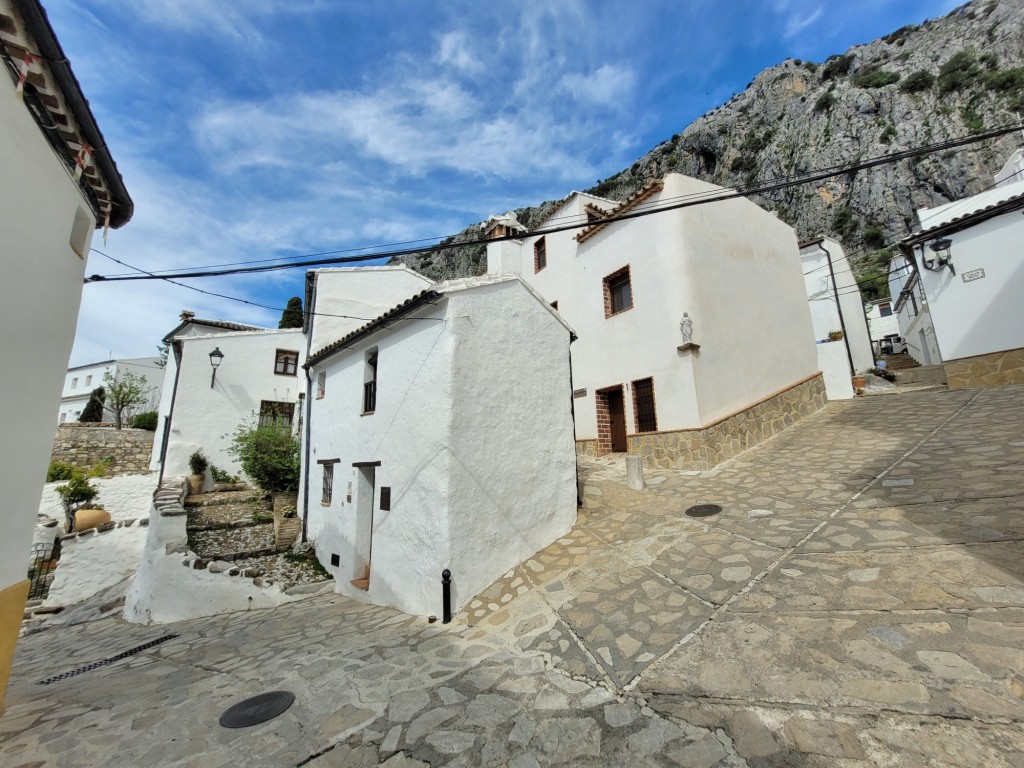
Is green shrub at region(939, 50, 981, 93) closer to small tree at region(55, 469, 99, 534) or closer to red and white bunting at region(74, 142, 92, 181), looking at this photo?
red and white bunting at region(74, 142, 92, 181)

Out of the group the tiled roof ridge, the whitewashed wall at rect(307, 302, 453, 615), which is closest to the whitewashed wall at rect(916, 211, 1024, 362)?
the tiled roof ridge

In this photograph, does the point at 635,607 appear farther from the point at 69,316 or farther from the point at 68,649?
the point at 68,649

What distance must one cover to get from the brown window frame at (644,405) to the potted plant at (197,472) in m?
15.3

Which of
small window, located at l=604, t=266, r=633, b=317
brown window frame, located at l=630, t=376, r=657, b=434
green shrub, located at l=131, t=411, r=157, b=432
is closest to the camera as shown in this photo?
brown window frame, located at l=630, t=376, r=657, b=434

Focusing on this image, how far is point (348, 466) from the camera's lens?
949 cm

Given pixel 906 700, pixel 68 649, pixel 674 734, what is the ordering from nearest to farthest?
pixel 906 700
pixel 674 734
pixel 68 649

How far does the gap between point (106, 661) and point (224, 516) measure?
19.0 feet

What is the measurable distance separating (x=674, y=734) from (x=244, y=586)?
9486 millimetres

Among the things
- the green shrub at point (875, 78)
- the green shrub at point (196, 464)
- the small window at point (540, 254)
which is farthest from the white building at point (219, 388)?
the green shrub at point (875, 78)

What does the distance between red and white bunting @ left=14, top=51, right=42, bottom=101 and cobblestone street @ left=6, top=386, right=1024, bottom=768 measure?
566 centimetres

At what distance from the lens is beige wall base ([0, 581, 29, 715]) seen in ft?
11.7

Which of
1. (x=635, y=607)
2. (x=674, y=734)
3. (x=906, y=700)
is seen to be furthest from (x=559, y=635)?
(x=906, y=700)

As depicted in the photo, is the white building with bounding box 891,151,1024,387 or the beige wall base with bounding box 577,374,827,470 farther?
the white building with bounding box 891,151,1024,387

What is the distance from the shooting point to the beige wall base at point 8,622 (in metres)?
3.55
